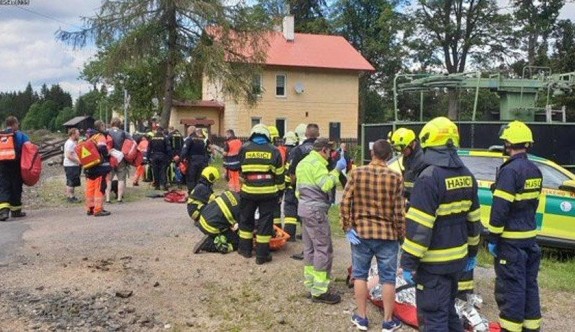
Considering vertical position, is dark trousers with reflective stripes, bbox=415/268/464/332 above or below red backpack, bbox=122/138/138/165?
below

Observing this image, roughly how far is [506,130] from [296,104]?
3290cm

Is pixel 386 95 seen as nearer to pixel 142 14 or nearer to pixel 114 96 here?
pixel 114 96

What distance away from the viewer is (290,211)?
8391 millimetres

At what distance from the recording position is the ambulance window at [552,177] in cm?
823

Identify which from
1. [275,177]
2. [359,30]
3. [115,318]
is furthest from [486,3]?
[115,318]

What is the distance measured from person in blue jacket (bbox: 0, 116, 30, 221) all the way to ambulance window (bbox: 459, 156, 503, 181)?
7.61 m

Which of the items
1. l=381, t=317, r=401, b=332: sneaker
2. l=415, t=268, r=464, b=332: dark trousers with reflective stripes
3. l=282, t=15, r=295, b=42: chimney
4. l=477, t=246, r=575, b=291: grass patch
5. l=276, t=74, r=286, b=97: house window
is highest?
l=282, t=15, r=295, b=42: chimney

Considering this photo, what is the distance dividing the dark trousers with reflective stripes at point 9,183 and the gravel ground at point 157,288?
121 cm

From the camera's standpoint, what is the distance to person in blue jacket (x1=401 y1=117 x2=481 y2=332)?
163 inches

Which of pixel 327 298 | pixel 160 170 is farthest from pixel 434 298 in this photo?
pixel 160 170

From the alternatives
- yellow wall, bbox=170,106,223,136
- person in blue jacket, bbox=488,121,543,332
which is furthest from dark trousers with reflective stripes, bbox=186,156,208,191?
yellow wall, bbox=170,106,223,136

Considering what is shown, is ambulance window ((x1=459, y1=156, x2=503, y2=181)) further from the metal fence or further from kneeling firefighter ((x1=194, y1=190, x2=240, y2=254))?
kneeling firefighter ((x1=194, y1=190, x2=240, y2=254))

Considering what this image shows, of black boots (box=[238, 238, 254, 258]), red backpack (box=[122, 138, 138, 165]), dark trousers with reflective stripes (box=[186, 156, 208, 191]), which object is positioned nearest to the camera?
black boots (box=[238, 238, 254, 258])

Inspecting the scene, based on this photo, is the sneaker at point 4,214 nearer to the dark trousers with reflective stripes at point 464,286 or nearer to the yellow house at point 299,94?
the dark trousers with reflective stripes at point 464,286
